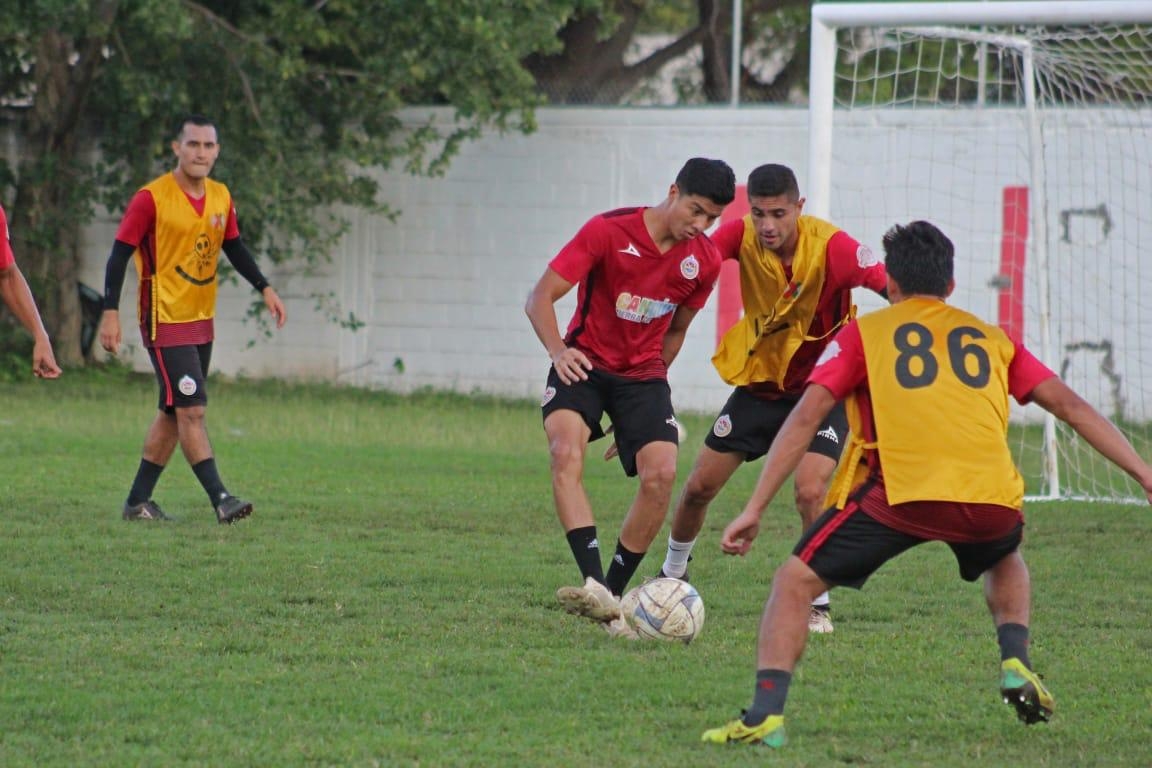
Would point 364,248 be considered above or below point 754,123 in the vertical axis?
below

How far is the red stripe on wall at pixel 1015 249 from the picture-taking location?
48.8ft

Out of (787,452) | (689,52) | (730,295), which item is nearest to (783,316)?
(787,452)

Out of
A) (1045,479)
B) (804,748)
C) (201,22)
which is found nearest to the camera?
(804,748)

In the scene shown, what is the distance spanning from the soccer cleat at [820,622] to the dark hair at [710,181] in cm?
165

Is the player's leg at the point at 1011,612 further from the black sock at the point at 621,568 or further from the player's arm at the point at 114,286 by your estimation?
the player's arm at the point at 114,286

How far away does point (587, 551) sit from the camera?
6.27 m

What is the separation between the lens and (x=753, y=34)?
63.7ft

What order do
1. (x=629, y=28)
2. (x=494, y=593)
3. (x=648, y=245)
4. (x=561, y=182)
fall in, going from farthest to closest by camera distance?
(x=629, y=28) → (x=561, y=182) → (x=494, y=593) → (x=648, y=245)

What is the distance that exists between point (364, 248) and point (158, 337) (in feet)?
27.4

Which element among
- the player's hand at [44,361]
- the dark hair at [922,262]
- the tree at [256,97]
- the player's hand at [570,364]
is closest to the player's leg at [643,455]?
the player's hand at [570,364]

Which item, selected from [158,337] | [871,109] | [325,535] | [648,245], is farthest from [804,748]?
[871,109]

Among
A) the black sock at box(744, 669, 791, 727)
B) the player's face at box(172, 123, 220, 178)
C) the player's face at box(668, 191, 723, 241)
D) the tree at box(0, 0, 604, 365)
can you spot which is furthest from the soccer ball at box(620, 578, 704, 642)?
the tree at box(0, 0, 604, 365)

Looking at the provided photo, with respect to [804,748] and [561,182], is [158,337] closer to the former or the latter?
[804,748]

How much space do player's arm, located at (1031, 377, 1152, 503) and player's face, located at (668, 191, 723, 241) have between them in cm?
188
